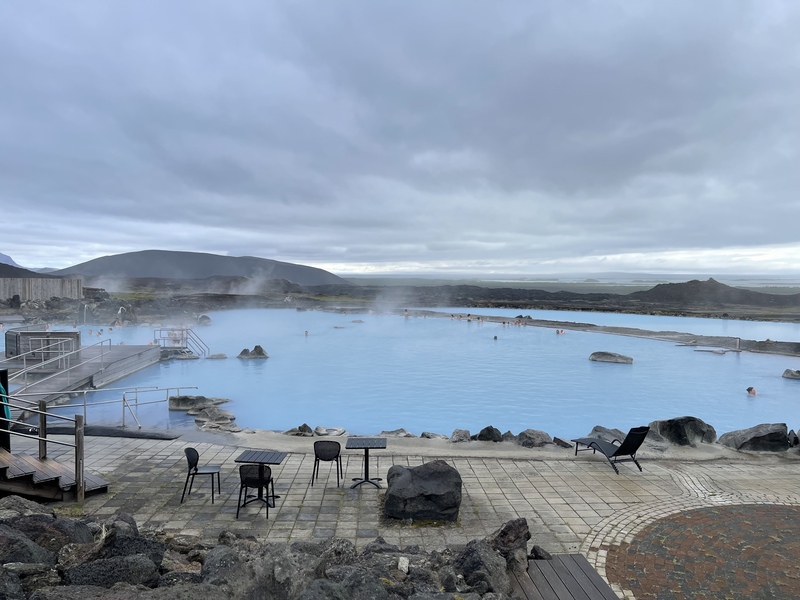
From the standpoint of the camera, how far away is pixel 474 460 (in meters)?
6.46

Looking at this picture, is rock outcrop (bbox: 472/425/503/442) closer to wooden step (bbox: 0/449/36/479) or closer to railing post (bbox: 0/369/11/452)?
wooden step (bbox: 0/449/36/479)

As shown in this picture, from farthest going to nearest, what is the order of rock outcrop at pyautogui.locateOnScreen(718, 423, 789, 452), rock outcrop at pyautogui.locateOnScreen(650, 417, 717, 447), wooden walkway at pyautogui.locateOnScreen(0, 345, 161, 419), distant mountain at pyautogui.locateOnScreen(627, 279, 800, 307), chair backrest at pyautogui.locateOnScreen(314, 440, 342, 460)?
distant mountain at pyautogui.locateOnScreen(627, 279, 800, 307)
wooden walkway at pyautogui.locateOnScreen(0, 345, 161, 419)
rock outcrop at pyautogui.locateOnScreen(650, 417, 717, 447)
rock outcrop at pyautogui.locateOnScreen(718, 423, 789, 452)
chair backrest at pyautogui.locateOnScreen(314, 440, 342, 460)

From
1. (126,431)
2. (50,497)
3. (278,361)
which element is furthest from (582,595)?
(278,361)

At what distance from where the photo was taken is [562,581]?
3.34 meters

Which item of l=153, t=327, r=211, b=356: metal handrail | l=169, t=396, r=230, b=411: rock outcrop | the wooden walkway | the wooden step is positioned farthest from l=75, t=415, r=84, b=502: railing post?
l=153, t=327, r=211, b=356: metal handrail

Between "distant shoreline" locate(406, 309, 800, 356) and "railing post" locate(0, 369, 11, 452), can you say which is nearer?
"railing post" locate(0, 369, 11, 452)

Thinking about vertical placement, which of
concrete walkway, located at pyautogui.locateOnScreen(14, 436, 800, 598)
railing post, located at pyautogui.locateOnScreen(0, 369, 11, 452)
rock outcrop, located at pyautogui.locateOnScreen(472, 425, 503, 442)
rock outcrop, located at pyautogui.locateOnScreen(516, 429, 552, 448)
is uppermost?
railing post, located at pyautogui.locateOnScreen(0, 369, 11, 452)

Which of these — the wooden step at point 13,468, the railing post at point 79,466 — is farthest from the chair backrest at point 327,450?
the wooden step at point 13,468

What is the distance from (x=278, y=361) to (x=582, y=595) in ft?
55.4

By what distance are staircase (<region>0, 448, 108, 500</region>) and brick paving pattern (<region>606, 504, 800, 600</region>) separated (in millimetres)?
4858

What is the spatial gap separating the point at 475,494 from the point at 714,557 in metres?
2.16

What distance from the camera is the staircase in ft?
15.3

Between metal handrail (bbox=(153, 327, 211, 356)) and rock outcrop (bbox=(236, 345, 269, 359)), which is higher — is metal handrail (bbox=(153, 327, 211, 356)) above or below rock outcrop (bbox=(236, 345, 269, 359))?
above

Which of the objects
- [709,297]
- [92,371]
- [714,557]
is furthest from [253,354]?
[709,297]
